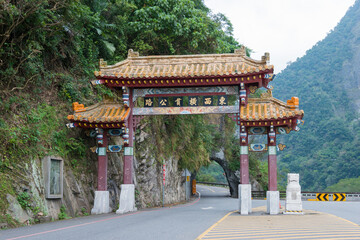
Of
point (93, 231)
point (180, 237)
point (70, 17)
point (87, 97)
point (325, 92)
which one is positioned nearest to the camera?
point (180, 237)

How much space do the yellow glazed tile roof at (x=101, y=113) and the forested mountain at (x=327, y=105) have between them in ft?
144

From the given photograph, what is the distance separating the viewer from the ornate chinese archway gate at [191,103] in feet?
48.2

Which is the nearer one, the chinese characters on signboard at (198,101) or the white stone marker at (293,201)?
the white stone marker at (293,201)

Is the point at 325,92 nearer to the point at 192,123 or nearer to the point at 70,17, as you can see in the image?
the point at 192,123

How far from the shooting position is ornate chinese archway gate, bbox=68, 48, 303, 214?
1468cm

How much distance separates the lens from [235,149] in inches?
1532

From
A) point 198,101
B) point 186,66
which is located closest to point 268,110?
point 198,101

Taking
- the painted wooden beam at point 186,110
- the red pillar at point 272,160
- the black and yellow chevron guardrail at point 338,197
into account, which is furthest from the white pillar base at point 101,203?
the black and yellow chevron guardrail at point 338,197

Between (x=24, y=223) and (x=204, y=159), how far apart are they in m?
18.5

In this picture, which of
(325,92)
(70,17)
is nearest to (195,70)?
(70,17)

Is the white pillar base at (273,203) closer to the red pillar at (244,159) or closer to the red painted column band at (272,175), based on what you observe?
the red painted column band at (272,175)

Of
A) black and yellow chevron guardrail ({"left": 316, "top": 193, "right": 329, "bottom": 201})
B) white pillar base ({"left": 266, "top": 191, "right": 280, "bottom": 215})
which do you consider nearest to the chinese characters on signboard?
white pillar base ({"left": 266, "top": 191, "right": 280, "bottom": 215})

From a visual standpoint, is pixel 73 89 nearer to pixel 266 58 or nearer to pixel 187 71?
pixel 187 71

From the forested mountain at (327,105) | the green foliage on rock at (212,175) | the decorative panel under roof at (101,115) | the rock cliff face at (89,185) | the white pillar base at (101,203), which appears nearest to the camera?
the rock cliff face at (89,185)
